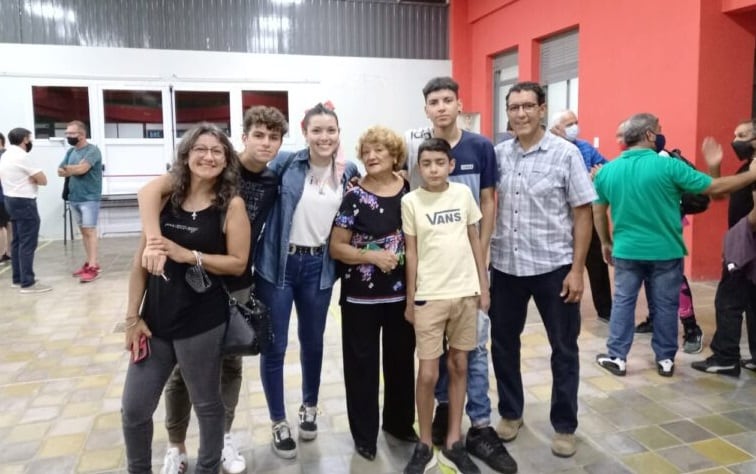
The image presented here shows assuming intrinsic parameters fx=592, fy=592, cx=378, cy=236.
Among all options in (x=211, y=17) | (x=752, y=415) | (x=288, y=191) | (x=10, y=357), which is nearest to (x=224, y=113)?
(x=211, y=17)

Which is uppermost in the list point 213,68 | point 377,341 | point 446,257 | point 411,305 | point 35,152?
point 213,68

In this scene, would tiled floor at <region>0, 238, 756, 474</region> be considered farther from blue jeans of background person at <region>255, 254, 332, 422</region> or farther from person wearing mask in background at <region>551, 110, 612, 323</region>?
blue jeans of background person at <region>255, 254, 332, 422</region>

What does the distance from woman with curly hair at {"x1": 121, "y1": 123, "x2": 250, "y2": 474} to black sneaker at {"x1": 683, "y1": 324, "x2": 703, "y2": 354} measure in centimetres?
307

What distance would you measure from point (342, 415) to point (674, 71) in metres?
4.74

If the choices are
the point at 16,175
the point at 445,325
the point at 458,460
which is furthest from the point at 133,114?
the point at 458,460

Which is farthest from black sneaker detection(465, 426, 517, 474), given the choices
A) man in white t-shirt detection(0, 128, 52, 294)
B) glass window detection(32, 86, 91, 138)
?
glass window detection(32, 86, 91, 138)

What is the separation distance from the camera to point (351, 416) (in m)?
2.52

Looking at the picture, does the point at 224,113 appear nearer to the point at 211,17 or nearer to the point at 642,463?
the point at 211,17

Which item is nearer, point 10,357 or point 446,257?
point 446,257

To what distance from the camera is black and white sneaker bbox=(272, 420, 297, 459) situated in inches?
99.7

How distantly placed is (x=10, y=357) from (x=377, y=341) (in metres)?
2.88

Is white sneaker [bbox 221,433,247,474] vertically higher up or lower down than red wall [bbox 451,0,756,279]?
lower down

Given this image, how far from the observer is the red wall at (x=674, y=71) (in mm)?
5418

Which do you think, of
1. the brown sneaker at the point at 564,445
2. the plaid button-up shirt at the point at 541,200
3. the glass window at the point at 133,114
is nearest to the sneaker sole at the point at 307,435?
the brown sneaker at the point at 564,445
